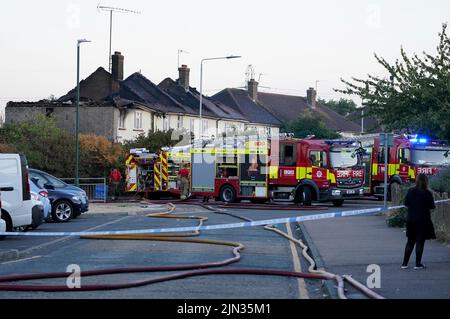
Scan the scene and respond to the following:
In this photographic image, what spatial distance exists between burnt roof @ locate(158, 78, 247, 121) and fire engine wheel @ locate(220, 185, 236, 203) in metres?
30.1

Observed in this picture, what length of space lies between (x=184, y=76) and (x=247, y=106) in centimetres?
908

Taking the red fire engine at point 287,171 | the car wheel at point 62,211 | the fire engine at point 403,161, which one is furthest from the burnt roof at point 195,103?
the car wheel at point 62,211

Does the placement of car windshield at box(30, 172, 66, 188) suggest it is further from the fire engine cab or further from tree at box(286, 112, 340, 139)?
tree at box(286, 112, 340, 139)

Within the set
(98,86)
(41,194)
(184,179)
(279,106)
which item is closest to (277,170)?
(184,179)

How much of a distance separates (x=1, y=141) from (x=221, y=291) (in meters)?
35.2

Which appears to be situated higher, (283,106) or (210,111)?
(283,106)

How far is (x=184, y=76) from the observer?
7712 cm

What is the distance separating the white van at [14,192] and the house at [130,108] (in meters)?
34.4

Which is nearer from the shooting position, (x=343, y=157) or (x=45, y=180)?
(x=45, y=180)

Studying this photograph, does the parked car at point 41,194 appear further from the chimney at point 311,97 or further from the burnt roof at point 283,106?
the chimney at point 311,97

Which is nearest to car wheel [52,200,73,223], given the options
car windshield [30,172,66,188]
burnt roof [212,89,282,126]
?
car windshield [30,172,66,188]

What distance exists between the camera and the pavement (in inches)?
457

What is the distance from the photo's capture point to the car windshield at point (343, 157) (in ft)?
118

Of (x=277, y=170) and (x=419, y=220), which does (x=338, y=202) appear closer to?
(x=277, y=170)
